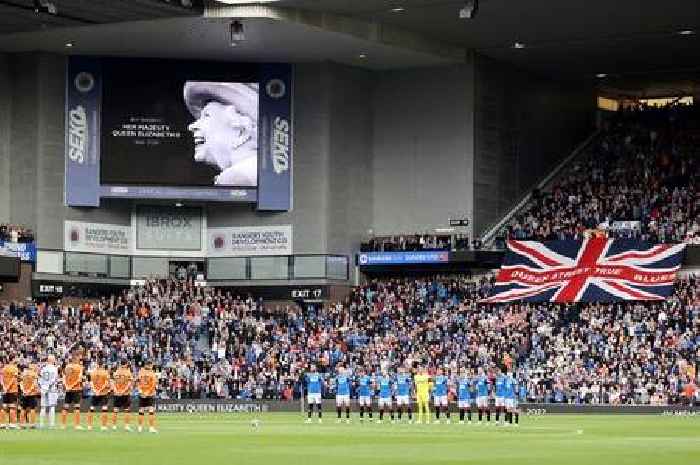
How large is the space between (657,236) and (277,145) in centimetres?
1950

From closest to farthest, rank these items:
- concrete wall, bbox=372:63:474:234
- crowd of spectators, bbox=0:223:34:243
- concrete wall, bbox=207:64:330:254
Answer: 1. crowd of spectators, bbox=0:223:34:243
2. concrete wall, bbox=207:64:330:254
3. concrete wall, bbox=372:63:474:234

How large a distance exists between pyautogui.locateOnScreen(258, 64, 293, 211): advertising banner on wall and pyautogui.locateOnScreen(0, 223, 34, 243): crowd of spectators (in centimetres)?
1189

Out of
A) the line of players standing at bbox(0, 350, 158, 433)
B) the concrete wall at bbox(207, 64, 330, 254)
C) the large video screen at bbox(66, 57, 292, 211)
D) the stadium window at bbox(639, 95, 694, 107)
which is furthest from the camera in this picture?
the stadium window at bbox(639, 95, 694, 107)

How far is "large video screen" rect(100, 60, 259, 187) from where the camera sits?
282ft

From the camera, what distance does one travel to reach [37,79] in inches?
3324

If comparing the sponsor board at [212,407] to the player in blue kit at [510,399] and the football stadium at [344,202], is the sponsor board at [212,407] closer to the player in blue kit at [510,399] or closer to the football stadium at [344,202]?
the football stadium at [344,202]

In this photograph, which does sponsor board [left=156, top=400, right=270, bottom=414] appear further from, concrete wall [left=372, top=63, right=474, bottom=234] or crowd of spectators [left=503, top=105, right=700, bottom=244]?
crowd of spectators [left=503, top=105, right=700, bottom=244]

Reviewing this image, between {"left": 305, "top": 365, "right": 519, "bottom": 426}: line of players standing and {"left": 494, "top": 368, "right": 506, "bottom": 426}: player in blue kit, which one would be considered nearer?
{"left": 494, "top": 368, "right": 506, "bottom": 426}: player in blue kit

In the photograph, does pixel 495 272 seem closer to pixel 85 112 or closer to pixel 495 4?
pixel 495 4

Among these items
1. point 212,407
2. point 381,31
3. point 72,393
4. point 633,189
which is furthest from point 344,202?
point 72,393

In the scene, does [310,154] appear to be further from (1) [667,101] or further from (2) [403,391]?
(2) [403,391]

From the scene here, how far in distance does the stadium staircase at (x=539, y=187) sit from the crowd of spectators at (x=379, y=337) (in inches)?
95.5

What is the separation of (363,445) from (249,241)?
47.9 metres

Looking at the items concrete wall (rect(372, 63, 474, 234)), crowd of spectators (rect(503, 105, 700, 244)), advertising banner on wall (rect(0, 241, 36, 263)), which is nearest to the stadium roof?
concrete wall (rect(372, 63, 474, 234))
